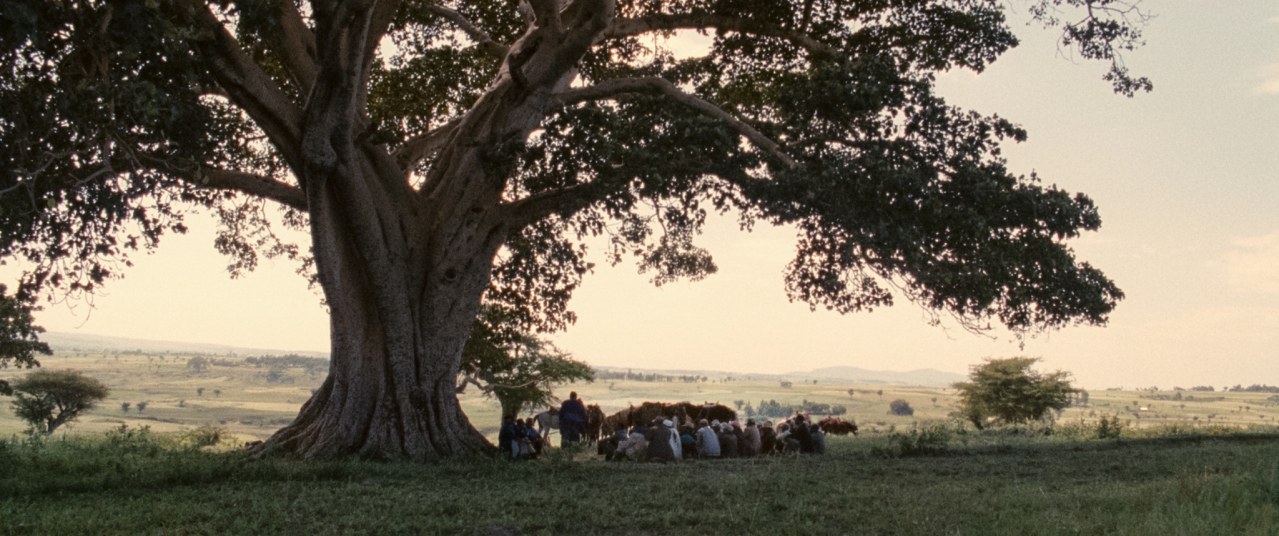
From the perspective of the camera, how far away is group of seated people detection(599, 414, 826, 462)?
1800 cm

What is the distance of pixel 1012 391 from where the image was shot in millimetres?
47844

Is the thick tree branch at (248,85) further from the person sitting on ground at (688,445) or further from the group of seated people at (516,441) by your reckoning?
the person sitting on ground at (688,445)

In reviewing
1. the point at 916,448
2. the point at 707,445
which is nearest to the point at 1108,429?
the point at 916,448

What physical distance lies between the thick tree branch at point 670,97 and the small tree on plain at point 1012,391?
3488 centimetres

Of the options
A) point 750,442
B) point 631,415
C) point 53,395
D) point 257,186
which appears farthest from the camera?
point 53,395

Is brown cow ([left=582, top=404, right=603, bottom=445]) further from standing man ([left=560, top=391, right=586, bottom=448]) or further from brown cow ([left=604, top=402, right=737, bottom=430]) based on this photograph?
standing man ([left=560, top=391, right=586, bottom=448])

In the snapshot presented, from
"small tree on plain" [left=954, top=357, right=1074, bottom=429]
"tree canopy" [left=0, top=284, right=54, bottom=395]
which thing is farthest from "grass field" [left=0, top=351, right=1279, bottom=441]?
"tree canopy" [left=0, top=284, right=54, bottom=395]

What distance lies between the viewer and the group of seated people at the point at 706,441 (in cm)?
1800

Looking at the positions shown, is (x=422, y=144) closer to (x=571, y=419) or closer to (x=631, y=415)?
(x=571, y=419)

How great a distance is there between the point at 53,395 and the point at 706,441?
48061mm

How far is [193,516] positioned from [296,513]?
3.19 ft

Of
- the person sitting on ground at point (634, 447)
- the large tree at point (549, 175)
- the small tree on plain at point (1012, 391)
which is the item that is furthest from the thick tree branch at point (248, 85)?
the small tree on plain at point (1012, 391)

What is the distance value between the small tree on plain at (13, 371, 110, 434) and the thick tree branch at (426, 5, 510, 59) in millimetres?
42757

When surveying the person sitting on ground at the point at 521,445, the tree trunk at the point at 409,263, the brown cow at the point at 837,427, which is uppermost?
the tree trunk at the point at 409,263
